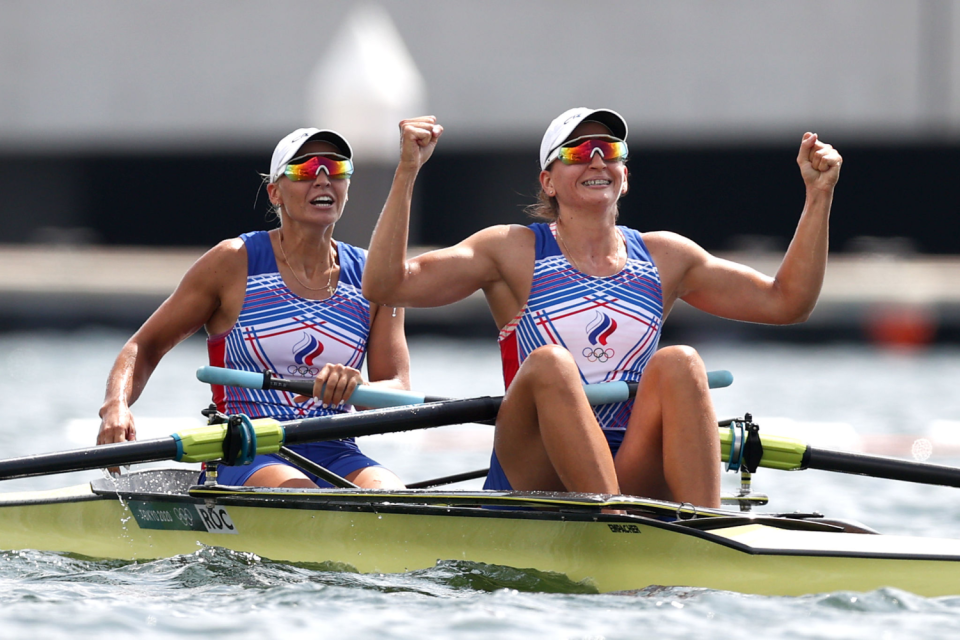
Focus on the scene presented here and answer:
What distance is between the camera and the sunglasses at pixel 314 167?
5191mm

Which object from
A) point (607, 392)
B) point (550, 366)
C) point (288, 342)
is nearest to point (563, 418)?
point (550, 366)

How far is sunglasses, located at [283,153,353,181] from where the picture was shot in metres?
5.19

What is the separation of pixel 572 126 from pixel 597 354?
0.80 metres

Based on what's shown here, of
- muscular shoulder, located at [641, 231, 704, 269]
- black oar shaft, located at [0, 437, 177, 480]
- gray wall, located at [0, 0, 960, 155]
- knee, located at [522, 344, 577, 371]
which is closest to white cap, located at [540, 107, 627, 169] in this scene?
muscular shoulder, located at [641, 231, 704, 269]

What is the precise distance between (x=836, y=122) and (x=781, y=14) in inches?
74.8

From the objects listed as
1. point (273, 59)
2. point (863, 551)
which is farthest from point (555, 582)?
point (273, 59)

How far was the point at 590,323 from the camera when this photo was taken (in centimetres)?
467

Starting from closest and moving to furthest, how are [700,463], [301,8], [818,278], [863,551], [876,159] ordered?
[863,551] < [700,463] < [818,278] < [876,159] < [301,8]

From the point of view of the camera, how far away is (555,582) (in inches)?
165

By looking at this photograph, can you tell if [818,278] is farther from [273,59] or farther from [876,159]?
[273,59]

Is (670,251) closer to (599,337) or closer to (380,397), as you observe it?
(599,337)

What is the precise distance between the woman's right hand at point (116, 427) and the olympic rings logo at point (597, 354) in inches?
65.5

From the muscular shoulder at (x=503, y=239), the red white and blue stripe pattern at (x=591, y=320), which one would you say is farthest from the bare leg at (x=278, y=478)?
the muscular shoulder at (x=503, y=239)

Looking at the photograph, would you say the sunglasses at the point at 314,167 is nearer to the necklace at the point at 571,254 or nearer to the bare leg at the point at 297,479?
the necklace at the point at 571,254
